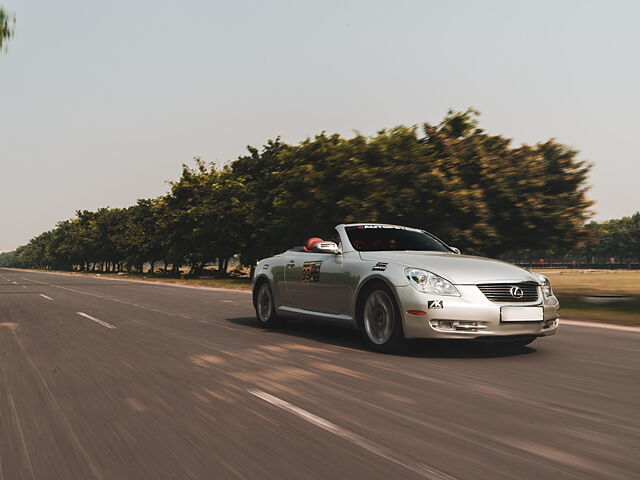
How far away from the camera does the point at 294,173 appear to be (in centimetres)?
3061

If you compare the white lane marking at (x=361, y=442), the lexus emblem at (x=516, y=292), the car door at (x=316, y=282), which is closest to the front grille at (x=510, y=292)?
the lexus emblem at (x=516, y=292)

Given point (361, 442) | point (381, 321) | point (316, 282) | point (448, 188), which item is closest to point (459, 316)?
point (381, 321)

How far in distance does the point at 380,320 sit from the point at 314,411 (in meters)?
3.01

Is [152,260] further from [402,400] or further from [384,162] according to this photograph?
[402,400]

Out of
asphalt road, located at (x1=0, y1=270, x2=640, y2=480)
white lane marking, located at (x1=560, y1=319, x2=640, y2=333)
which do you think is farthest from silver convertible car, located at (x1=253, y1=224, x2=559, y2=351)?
white lane marking, located at (x1=560, y1=319, x2=640, y2=333)

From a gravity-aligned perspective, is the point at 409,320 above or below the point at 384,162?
below

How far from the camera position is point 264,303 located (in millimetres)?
10352

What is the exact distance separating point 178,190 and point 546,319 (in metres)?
52.2

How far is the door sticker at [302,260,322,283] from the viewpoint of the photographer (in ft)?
28.4

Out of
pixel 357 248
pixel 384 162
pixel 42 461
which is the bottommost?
pixel 42 461

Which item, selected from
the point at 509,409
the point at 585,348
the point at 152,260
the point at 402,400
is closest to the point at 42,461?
the point at 402,400

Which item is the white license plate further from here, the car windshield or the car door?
the car door

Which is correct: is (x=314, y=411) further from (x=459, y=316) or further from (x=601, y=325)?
(x=601, y=325)

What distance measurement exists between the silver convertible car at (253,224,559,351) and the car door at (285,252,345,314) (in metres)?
0.01
